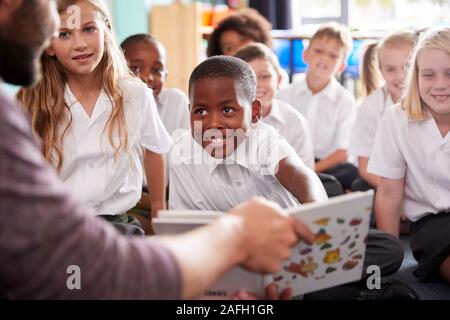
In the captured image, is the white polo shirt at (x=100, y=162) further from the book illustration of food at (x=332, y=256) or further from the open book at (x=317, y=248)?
the book illustration of food at (x=332, y=256)

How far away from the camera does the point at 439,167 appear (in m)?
1.71

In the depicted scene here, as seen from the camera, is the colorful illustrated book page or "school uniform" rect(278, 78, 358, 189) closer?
the colorful illustrated book page

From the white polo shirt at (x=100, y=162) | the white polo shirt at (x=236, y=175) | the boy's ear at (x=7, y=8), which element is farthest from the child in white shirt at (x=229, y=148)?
the boy's ear at (x=7, y=8)

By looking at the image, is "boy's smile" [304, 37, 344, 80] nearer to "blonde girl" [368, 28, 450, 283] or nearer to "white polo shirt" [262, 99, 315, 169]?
"white polo shirt" [262, 99, 315, 169]

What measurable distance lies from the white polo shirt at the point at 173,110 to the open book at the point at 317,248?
1320 mm

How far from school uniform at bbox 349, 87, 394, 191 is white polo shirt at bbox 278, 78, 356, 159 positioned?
0.25 metres

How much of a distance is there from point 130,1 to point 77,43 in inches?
110

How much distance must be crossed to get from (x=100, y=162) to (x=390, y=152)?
2.77 ft

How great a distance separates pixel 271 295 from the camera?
3.37ft

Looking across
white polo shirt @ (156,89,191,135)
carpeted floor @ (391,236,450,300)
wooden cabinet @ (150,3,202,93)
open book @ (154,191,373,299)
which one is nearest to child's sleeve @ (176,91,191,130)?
white polo shirt @ (156,89,191,135)

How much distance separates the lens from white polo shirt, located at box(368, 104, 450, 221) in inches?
67.5

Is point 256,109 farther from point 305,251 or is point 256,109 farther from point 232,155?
point 305,251

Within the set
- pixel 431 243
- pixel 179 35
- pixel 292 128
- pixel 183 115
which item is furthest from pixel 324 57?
pixel 179 35
